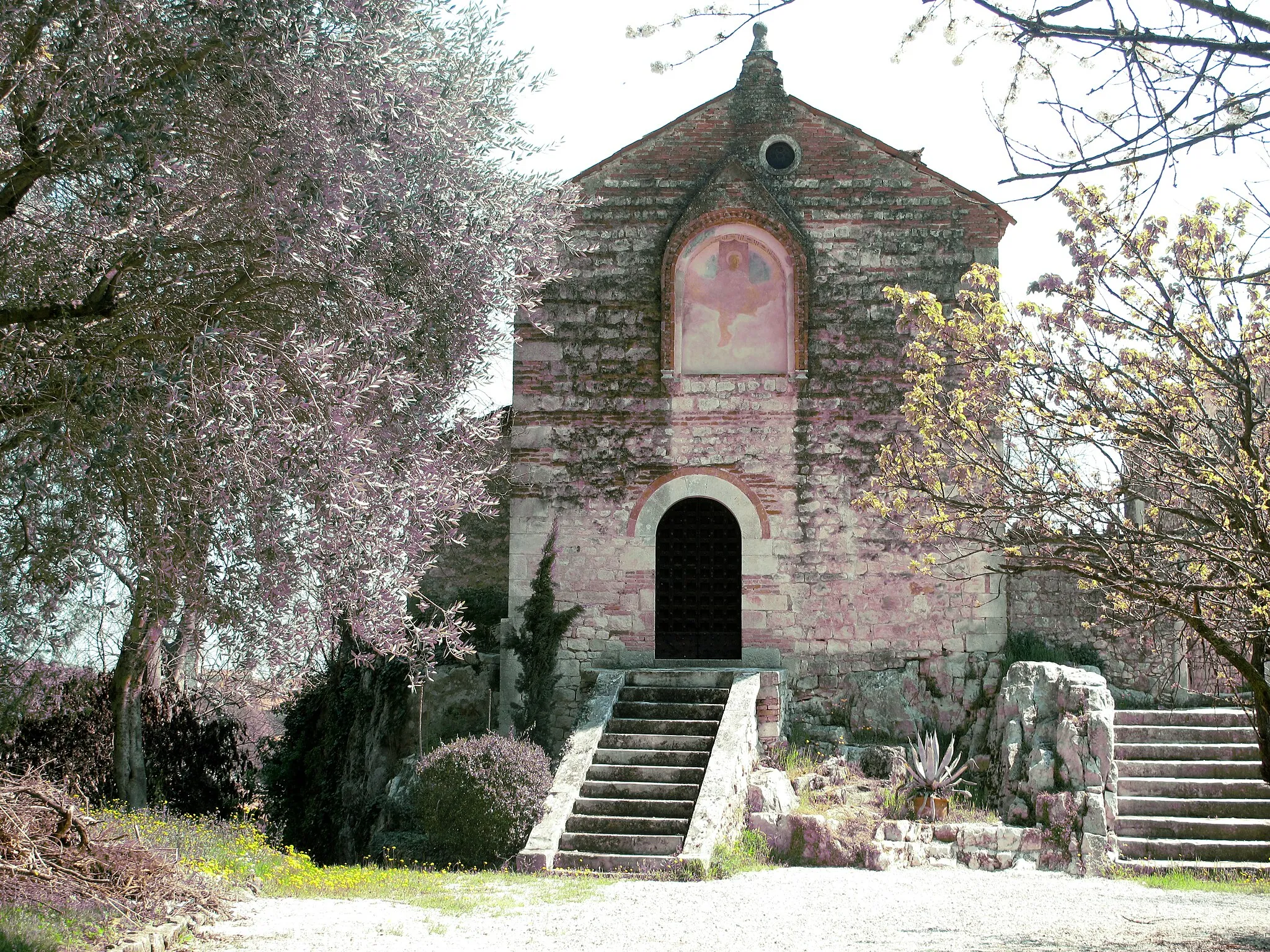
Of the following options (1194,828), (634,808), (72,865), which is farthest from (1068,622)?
(72,865)

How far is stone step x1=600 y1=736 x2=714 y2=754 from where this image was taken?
12.6 meters

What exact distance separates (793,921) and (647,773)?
378 centimetres

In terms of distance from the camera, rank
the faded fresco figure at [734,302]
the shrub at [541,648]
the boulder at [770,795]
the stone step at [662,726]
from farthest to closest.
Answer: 1. the faded fresco figure at [734,302]
2. the shrub at [541,648]
3. the stone step at [662,726]
4. the boulder at [770,795]

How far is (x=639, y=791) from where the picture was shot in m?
12.0

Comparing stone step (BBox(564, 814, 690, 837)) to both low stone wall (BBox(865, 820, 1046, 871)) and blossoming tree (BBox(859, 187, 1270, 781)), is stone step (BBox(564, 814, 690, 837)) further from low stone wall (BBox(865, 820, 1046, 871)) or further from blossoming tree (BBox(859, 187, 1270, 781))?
blossoming tree (BBox(859, 187, 1270, 781))

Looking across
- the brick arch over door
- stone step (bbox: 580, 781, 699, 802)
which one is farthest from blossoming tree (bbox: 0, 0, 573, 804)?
the brick arch over door

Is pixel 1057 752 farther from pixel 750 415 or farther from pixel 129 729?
pixel 129 729

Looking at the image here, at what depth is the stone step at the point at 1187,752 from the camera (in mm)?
12906

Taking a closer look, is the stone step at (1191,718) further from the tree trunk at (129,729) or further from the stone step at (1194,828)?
the tree trunk at (129,729)

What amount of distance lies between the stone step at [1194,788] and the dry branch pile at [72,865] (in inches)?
350

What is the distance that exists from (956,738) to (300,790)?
8113mm

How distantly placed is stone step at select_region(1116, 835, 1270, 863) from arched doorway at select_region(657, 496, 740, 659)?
5.10 meters

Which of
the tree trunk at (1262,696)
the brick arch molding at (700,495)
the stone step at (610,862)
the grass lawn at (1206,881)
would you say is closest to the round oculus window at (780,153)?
the brick arch molding at (700,495)

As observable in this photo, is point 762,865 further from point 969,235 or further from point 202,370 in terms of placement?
point 969,235
